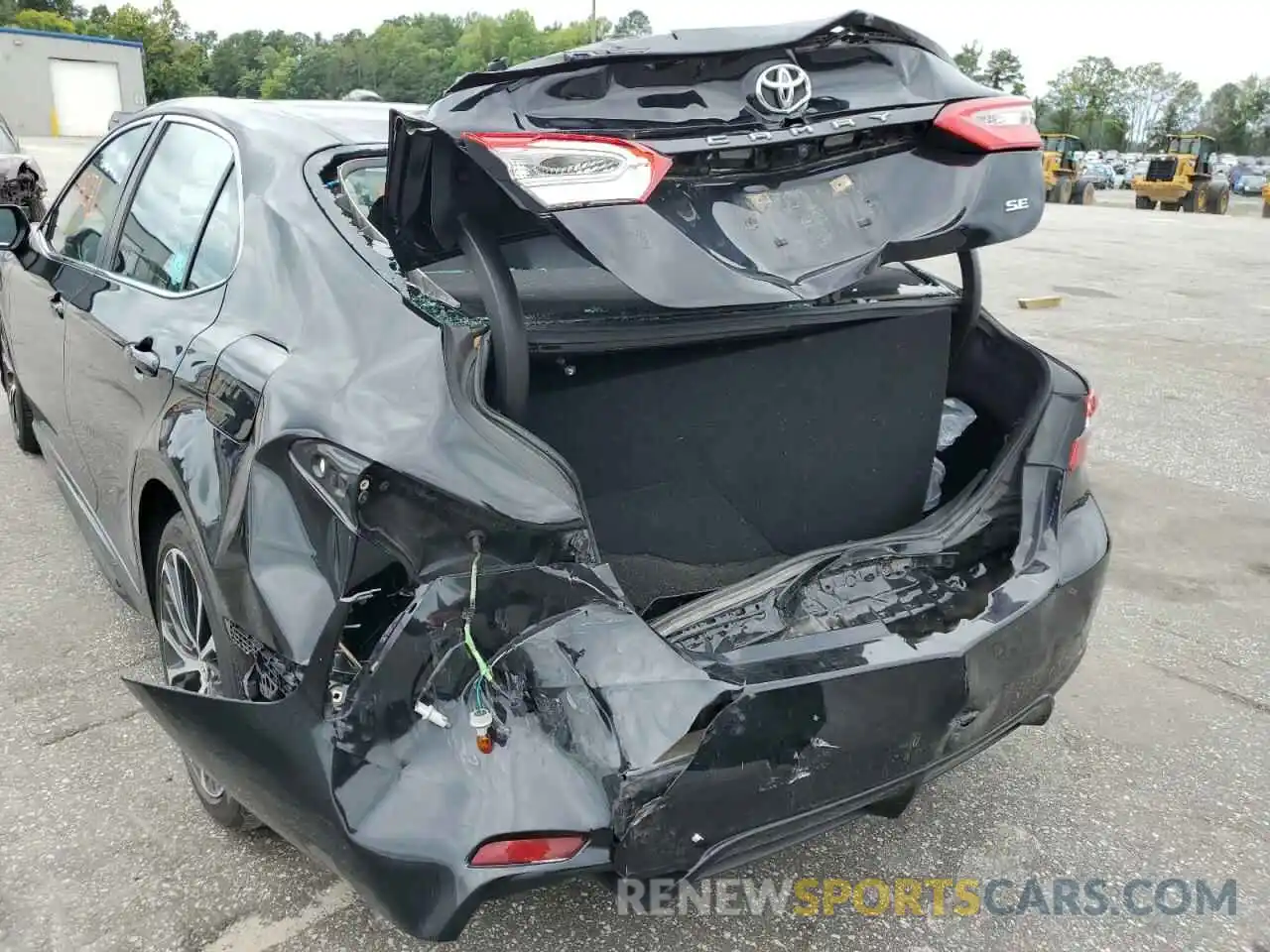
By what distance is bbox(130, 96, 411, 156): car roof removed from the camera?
8.55 ft

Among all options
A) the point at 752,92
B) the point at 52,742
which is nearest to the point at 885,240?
the point at 752,92

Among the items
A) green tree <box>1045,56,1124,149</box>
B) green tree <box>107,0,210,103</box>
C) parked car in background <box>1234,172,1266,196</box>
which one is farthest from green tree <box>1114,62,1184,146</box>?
Result: green tree <box>107,0,210,103</box>

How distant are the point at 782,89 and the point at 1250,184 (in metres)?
53.0

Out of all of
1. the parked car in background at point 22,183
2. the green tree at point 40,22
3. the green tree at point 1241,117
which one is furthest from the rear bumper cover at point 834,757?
the green tree at point 40,22

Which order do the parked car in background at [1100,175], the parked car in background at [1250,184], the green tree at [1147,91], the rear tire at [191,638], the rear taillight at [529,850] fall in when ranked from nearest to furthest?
the rear taillight at [529,850] → the rear tire at [191,638] → the parked car in background at [1100,175] → the parked car in background at [1250,184] → the green tree at [1147,91]

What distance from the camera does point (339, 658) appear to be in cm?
177

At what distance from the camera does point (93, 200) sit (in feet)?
11.5

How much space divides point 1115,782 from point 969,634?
121 cm

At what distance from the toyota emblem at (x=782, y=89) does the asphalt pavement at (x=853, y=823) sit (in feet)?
5.33

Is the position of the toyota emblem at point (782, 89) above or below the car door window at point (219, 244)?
above

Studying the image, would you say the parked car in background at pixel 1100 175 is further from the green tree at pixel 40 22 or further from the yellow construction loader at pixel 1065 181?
the green tree at pixel 40 22

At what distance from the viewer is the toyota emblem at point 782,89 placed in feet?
6.57

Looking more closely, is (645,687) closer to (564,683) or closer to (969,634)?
(564,683)

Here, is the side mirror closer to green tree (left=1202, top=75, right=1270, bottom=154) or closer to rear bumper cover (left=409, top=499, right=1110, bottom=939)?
rear bumper cover (left=409, top=499, right=1110, bottom=939)
